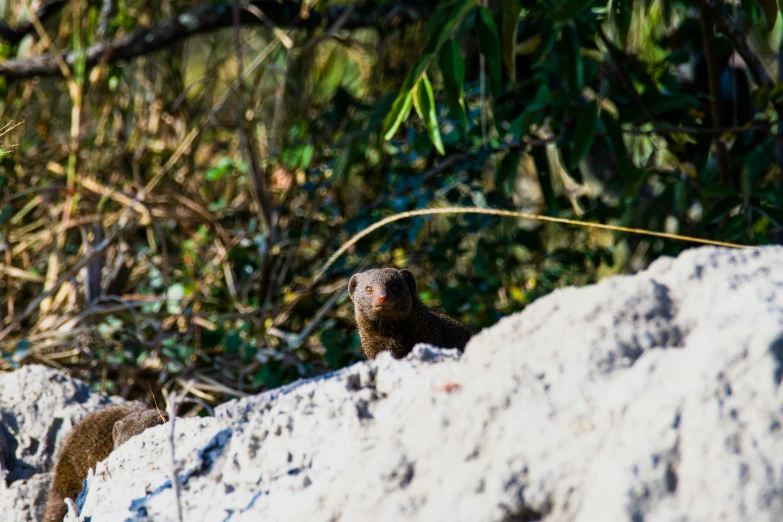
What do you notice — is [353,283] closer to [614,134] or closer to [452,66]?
[452,66]

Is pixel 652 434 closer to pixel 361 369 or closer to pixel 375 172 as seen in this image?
pixel 361 369

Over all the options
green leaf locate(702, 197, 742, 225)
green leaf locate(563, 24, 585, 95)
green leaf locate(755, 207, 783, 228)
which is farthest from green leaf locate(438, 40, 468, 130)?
green leaf locate(755, 207, 783, 228)

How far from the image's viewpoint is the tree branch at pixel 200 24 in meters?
5.01

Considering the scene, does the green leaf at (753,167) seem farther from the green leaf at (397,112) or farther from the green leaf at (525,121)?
the green leaf at (397,112)

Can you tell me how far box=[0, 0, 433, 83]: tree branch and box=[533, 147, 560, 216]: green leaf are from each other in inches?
54.1

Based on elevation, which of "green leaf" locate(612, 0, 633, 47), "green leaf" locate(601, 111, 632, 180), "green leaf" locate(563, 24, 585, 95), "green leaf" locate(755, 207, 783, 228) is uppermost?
"green leaf" locate(612, 0, 633, 47)

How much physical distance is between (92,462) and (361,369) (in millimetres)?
1233

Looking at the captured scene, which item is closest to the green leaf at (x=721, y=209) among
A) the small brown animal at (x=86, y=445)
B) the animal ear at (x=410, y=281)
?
the animal ear at (x=410, y=281)

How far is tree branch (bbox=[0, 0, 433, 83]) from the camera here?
16.4ft

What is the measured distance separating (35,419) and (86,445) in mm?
405

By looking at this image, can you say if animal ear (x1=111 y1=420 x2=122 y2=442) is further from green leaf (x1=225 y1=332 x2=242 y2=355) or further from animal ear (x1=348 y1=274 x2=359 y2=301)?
green leaf (x1=225 y1=332 x2=242 y2=355)

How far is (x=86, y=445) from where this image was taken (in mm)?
2760

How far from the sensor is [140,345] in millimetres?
4254

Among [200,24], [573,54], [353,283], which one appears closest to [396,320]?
[353,283]
